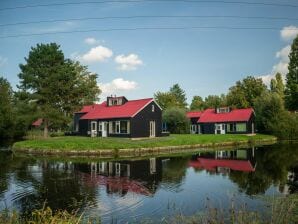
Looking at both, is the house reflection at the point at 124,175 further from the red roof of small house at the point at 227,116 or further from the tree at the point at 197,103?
the tree at the point at 197,103

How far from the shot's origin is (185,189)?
64.5ft

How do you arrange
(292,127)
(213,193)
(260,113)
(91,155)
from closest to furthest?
(213,193)
(91,155)
(292,127)
(260,113)

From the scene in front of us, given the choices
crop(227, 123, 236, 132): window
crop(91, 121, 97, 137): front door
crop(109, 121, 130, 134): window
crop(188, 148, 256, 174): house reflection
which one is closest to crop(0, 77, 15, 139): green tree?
crop(91, 121, 97, 137): front door

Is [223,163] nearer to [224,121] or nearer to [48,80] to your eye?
[48,80]

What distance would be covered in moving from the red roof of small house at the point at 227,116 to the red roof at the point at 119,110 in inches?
887

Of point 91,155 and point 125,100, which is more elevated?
point 125,100

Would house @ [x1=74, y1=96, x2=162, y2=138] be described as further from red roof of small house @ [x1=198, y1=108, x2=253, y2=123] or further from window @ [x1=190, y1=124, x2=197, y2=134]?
window @ [x1=190, y1=124, x2=197, y2=134]

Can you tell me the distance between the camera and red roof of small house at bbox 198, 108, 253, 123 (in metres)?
63.8

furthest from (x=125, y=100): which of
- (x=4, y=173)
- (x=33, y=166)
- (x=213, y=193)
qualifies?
(x=213, y=193)

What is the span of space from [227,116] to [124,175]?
4599 centimetres

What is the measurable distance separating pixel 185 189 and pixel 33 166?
1548 centimetres

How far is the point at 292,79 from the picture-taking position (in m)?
50.0

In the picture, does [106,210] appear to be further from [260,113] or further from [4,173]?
[260,113]

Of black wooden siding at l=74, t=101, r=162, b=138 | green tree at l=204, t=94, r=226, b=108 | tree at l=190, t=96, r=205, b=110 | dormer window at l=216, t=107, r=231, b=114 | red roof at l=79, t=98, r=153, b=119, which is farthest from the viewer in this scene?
tree at l=190, t=96, r=205, b=110
